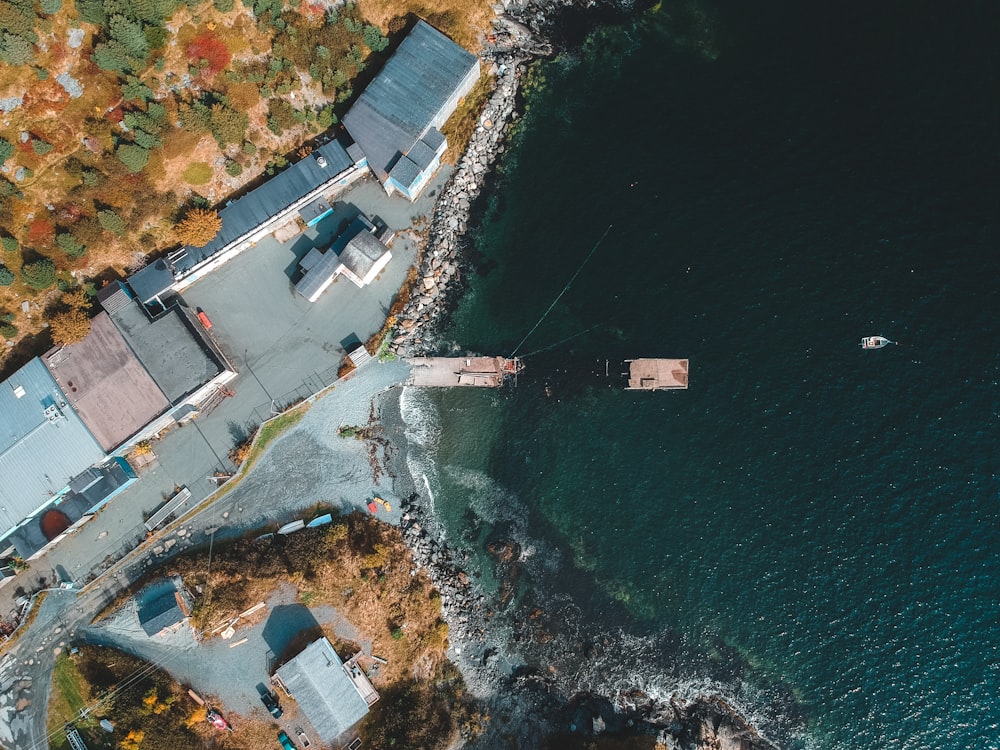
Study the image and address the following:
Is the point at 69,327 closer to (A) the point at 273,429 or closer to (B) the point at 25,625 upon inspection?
(A) the point at 273,429

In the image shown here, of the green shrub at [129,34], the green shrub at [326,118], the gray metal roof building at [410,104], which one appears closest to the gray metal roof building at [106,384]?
the green shrub at [129,34]

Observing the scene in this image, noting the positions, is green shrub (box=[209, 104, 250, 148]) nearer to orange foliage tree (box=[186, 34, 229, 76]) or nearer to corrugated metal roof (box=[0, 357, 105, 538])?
orange foliage tree (box=[186, 34, 229, 76])

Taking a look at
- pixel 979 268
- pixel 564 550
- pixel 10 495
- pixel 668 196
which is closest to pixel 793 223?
pixel 668 196

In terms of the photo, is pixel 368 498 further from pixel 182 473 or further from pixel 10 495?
pixel 10 495

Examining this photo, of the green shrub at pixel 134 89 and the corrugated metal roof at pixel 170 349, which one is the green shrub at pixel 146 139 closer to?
the green shrub at pixel 134 89

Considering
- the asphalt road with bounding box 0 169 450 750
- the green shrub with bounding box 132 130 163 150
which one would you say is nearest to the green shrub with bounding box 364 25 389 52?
the asphalt road with bounding box 0 169 450 750

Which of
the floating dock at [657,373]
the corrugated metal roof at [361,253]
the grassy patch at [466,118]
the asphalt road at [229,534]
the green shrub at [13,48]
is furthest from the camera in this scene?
the grassy patch at [466,118]
